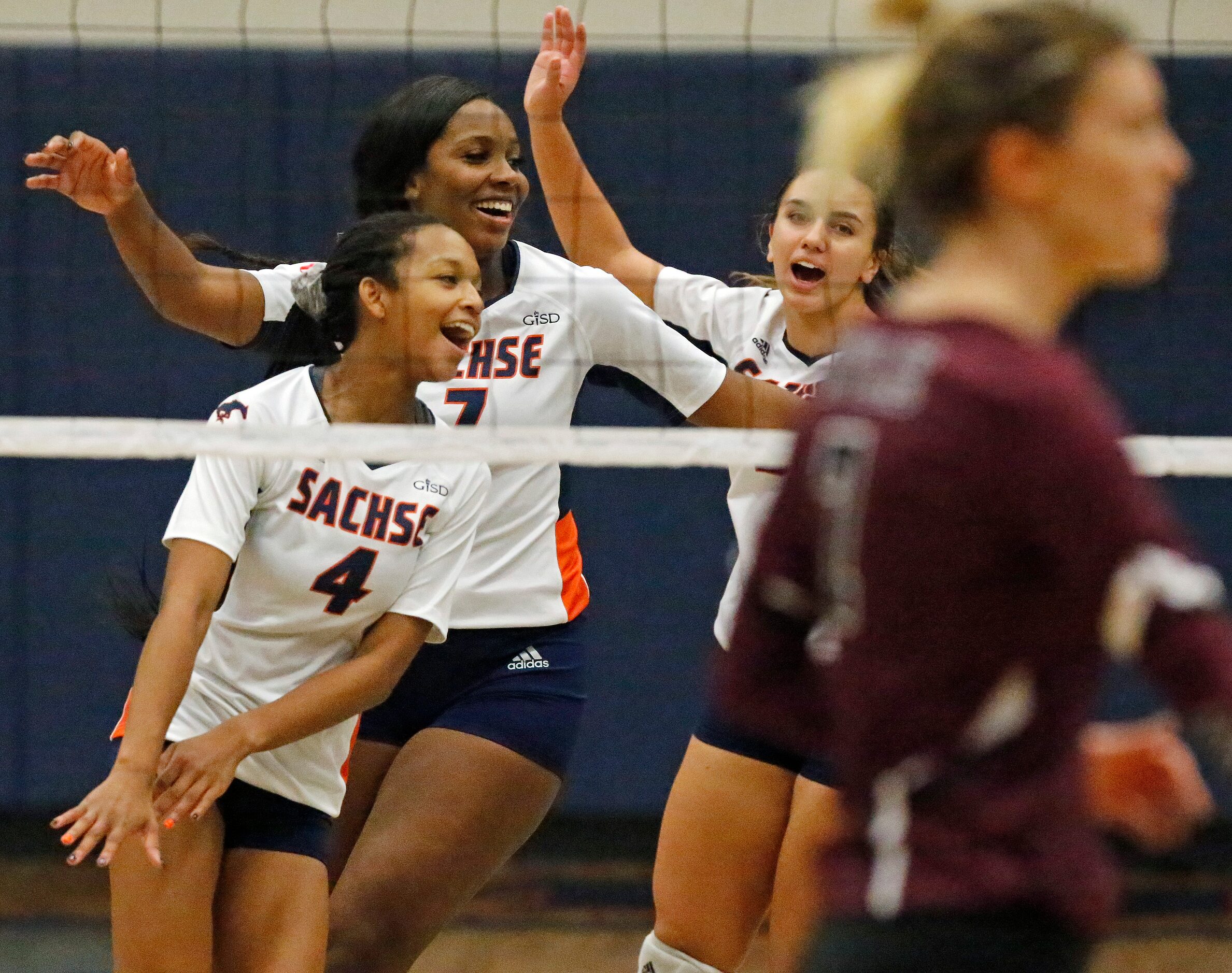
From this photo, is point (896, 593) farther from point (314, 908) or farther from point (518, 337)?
point (518, 337)

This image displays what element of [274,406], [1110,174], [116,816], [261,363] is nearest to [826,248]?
[274,406]

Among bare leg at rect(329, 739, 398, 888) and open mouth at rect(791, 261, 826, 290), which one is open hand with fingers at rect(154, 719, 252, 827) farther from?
open mouth at rect(791, 261, 826, 290)

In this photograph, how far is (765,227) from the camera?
3539 millimetres

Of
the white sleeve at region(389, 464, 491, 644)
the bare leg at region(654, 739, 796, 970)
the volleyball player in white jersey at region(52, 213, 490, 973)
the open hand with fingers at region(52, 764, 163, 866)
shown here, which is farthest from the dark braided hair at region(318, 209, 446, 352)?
the bare leg at region(654, 739, 796, 970)

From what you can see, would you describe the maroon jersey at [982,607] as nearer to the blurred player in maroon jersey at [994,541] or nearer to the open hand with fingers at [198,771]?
the blurred player in maroon jersey at [994,541]

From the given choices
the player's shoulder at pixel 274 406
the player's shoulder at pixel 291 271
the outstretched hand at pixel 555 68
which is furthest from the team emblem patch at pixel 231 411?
the outstretched hand at pixel 555 68

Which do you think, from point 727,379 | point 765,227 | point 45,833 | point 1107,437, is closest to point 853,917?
point 1107,437

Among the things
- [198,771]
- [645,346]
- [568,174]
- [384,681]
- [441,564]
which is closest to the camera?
[198,771]

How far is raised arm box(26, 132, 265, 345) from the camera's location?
3002 mm

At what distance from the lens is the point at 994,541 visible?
124cm

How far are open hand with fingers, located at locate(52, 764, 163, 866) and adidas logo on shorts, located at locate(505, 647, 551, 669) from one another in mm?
774

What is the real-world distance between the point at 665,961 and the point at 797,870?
30 centimetres

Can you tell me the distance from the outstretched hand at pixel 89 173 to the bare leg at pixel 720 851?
1.35 meters

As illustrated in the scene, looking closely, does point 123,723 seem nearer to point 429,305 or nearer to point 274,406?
point 274,406
